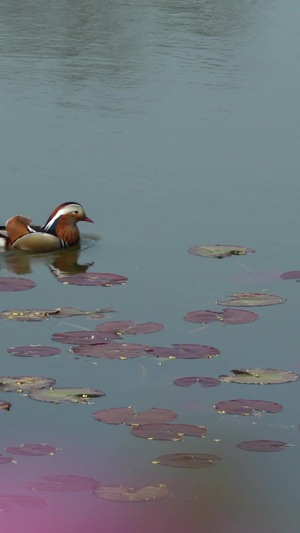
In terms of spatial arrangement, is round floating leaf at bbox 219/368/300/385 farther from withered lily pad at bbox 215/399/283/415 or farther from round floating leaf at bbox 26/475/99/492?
round floating leaf at bbox 26/475/99/492

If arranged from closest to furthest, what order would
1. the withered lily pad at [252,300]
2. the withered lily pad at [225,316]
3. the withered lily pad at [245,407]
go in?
1. the withered lily pad at [245,407]
2. the withered lily pad at [225,316]
3. the withered lily pad at [252,300]

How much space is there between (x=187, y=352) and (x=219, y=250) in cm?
254

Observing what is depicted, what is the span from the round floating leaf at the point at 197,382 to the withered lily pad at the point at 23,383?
2.25 ft

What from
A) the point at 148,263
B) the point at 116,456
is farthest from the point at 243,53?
the point at 116,456

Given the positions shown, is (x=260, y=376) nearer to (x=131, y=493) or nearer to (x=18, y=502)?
(x=131, y=493)

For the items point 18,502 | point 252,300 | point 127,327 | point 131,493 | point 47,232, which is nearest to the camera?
point 18,502

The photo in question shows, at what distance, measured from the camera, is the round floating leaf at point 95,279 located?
27.6 ft

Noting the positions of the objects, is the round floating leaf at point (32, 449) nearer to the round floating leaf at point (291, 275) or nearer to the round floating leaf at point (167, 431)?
the round floating leaf at point (167, 431)

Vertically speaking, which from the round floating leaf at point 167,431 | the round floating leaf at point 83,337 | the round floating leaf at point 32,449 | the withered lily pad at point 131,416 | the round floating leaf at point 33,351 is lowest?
the round floating leaf at point 83,337

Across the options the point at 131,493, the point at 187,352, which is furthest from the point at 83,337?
the point at 131,493

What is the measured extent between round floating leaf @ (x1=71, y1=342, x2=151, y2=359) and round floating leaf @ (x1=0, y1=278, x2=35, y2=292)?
1497 mm

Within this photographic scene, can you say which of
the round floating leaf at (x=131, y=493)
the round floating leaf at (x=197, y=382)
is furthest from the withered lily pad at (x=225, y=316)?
the round floating leaf at (x=131, y=493)

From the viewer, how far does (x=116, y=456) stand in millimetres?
5492

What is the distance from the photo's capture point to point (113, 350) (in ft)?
22.2
